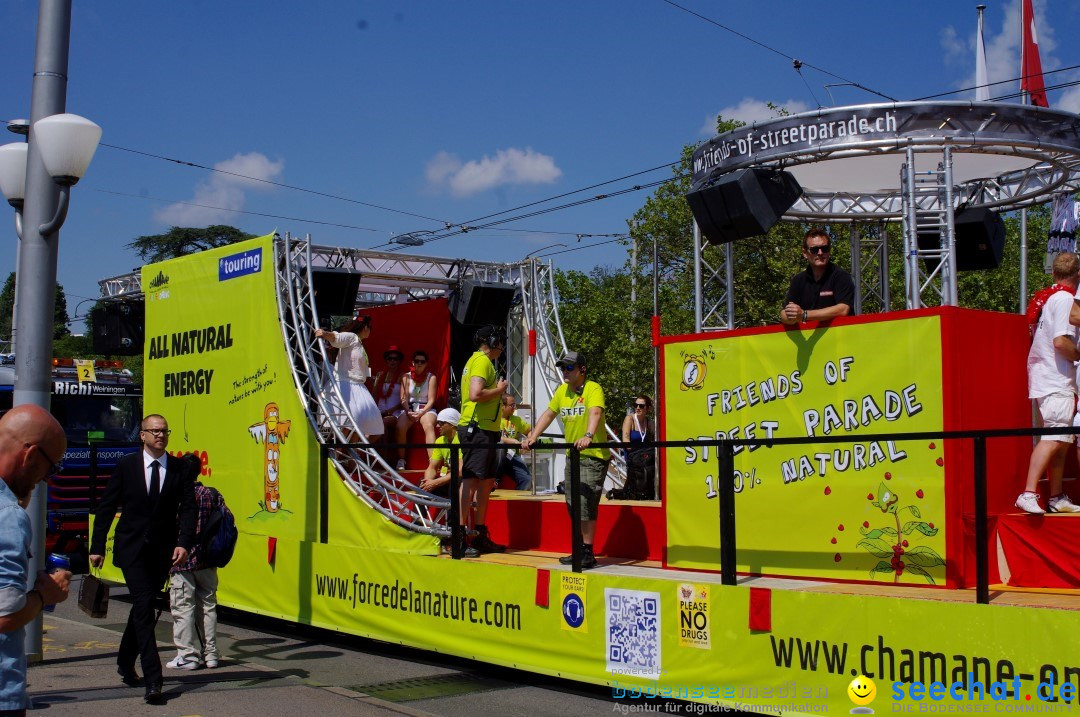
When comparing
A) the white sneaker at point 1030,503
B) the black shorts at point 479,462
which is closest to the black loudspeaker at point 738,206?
the black shorts at point 479,462

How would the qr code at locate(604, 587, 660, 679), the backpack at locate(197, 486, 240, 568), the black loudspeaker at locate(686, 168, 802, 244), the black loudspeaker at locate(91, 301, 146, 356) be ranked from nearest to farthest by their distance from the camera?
the qr code at locate(604, 587, 660, 679), the backpack at locate(197, 486, 240, 568), the black loudspeaker at locate(686, 168, 802, 244), the black loudspeaker at locate(91, 301, 146, 356)

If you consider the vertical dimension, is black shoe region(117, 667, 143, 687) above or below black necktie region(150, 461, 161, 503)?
below

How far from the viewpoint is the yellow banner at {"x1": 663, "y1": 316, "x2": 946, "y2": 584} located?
20.5 ft

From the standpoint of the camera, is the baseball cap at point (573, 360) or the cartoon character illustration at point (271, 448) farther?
the cartoon character illustration at point (271, 448)

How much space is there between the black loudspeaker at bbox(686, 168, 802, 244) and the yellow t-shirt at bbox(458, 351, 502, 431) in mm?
2161

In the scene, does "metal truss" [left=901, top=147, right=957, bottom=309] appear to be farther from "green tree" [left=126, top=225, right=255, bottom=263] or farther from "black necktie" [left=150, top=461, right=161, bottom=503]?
"green tree" [left=126, top=225, right=255, bottom=263]

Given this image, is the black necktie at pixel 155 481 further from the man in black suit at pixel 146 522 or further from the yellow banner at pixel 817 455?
the yellow banner at pixel 817 455

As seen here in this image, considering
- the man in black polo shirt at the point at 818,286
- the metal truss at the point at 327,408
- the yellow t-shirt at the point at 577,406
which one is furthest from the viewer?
the metal truss at the point at 327,408

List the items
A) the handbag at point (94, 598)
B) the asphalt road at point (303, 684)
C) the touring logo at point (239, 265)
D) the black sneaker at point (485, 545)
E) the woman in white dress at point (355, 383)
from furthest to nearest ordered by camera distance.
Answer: the woman in white dress at point (355, 383) < the touring logo at point (239, 265) < the black sneaker at point (485, 545) < the handbag at point (94, 598) < the asphalt road at point (303, 684)

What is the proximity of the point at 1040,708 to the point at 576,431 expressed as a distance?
13.9 feet

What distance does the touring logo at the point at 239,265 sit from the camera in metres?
10.4

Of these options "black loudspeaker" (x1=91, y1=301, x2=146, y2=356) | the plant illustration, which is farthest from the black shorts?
"black loudspeaker" (x1=91, y1=301, x2=146, y2=356)

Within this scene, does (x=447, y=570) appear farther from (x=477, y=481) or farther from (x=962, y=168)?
(x=962, y=168)

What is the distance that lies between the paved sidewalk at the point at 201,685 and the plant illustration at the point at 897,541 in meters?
2.98
